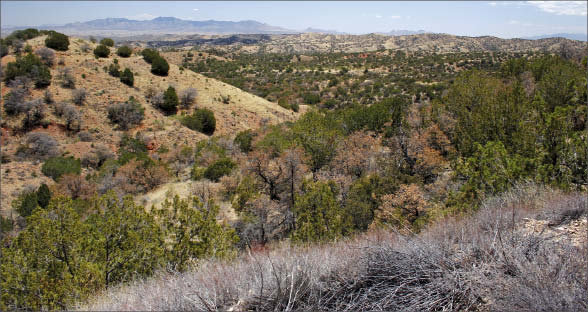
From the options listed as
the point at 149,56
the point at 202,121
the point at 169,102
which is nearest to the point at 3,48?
the point at 149,56

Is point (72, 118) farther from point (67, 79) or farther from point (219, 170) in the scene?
point (219, 170)

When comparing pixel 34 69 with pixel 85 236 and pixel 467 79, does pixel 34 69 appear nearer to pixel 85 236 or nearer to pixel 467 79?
pixel 85 236

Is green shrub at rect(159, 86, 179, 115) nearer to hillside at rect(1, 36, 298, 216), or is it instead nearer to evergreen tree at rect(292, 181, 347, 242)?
hillside at rect(1, 36, 298, 216)

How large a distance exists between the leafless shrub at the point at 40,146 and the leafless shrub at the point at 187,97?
1253 centimetres

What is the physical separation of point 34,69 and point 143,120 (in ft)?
32.9

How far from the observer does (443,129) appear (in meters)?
20.4

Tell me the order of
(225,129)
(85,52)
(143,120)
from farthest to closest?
(85,52)
(225,129)
(143,120)

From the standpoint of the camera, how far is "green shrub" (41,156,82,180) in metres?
21.6

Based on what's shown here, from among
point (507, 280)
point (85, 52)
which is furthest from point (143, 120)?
point (507, 280)

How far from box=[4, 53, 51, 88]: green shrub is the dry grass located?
105ft

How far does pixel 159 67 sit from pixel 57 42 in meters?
10.5

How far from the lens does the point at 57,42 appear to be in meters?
34.3

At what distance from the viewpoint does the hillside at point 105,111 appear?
74.7 feet

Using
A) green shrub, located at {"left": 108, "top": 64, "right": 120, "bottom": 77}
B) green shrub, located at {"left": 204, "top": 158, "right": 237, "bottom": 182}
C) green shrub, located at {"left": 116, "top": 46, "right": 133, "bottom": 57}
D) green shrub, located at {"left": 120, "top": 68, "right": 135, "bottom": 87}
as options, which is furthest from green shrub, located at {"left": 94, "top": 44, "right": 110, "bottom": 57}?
green shrub, located at {"left": 204, "top": 158, "right": 237, "bottom": 182}
